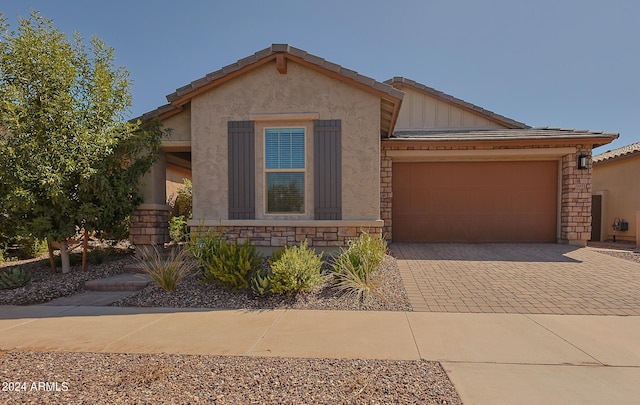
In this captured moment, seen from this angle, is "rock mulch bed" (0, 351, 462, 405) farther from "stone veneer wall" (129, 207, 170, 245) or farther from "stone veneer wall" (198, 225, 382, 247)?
"stone veneer wall" (129, 207, 170, 245)

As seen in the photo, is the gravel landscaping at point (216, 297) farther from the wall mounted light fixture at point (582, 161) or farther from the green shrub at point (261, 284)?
the wall mounted light fixture at point (582, 161)

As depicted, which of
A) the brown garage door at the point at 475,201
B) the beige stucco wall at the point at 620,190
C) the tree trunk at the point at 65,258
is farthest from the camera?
the beige stucco wall at the point at 620,190

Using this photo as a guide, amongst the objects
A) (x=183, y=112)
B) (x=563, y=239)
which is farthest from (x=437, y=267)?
(x=183, y=112)

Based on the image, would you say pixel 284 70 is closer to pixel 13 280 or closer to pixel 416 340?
pixel 416 340

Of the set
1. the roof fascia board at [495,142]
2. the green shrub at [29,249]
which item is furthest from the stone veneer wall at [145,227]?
the roof fascia board at [495,142]

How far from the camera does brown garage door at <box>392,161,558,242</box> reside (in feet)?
31.1

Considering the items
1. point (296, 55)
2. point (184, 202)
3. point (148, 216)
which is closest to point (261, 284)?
point (148, 216)

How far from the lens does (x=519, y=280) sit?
5.86 meters

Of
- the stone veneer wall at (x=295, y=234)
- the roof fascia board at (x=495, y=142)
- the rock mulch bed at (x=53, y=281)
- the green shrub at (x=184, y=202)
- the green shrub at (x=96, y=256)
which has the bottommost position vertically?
the rock mulch bed at (x=53, y=281)

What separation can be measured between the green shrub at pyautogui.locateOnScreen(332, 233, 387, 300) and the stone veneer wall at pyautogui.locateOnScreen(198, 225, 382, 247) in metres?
0.75

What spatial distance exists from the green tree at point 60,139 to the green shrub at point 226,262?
2431 millimetres

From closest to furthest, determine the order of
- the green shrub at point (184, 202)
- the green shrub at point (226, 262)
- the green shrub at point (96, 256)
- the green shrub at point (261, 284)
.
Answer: the green shrub at point (261, 284)
the green shrub at point (226, 262)
the green shrub at point (96, 256)
the green shrub at point (184, 202)

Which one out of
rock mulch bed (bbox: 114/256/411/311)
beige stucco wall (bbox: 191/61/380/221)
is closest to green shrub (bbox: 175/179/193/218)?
beige stucco wall (bbox: 191/61/380/221)

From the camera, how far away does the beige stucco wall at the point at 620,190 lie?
11914 millimetres
